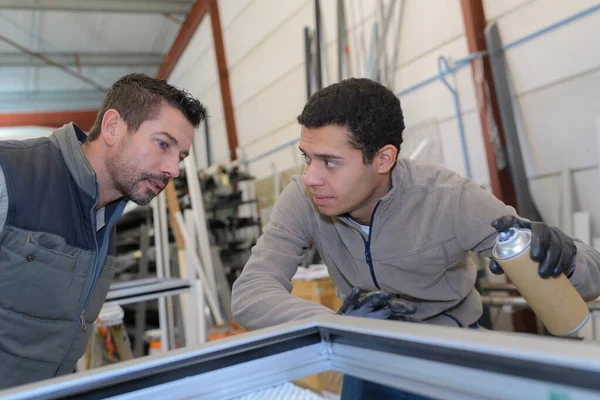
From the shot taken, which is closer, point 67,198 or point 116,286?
point 67,198

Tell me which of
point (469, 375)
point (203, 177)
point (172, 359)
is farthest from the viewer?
point (203, 177)

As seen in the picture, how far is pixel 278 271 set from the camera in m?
1.32

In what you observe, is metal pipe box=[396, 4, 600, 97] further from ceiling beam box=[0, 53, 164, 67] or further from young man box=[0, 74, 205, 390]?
ceiling beam box=[0, 53, 164, 67]

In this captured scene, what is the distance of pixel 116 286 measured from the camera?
235 cm

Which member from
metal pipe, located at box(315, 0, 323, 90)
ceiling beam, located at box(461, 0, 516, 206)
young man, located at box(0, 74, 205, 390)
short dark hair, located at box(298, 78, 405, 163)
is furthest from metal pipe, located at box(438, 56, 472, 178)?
young man, located at box(0, 74, 205, 390)

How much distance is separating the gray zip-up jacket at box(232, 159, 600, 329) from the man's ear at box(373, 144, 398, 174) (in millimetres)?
25

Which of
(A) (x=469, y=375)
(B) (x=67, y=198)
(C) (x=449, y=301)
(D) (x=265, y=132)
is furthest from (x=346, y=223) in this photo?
(D) (x=265, y=132)

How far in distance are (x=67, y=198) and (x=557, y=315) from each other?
1.18 meters

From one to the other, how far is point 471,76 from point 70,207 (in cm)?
216

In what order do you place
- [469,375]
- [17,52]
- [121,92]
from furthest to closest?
[17,52]
[121,92]
[469,375]

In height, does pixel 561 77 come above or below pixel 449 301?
above

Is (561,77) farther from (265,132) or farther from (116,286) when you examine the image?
(265,132)

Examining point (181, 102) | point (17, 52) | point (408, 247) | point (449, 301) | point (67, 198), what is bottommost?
point (449, 301)

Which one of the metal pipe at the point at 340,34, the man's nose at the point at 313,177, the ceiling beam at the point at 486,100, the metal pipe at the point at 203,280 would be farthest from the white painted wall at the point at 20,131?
the man's nose at the point at 313,177
